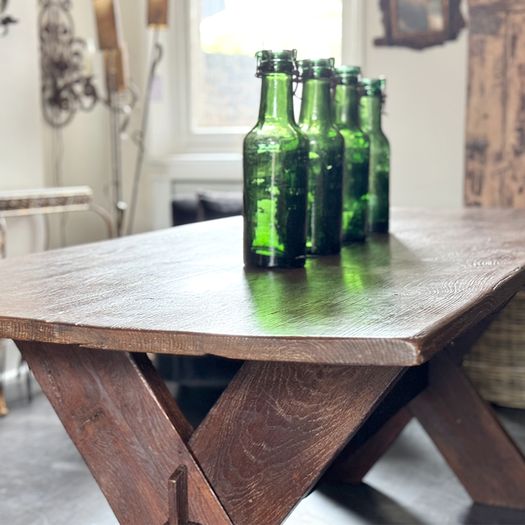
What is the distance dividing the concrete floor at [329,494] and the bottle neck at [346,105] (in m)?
0.88

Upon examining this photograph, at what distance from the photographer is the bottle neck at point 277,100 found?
1360 mm

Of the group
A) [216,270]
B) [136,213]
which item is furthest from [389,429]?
[136,213]

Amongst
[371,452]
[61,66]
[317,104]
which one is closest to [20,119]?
[61,66]

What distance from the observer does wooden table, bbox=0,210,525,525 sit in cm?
93

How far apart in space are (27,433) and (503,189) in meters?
2.16

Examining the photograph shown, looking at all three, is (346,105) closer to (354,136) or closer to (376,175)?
(354,136)

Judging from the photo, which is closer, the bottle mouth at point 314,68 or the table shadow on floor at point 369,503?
the bottle mouth at point 314,68

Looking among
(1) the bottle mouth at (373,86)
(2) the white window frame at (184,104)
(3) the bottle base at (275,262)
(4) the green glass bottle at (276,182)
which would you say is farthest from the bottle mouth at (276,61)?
(2) the white window frame at (184,104)

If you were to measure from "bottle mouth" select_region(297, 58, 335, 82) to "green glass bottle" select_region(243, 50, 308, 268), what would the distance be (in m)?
0.11

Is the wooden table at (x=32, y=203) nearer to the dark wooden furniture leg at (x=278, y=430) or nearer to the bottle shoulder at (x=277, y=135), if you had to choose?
the bottle shoulder at (x=277, y=135)

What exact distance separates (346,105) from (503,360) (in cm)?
141

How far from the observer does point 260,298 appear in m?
1.12

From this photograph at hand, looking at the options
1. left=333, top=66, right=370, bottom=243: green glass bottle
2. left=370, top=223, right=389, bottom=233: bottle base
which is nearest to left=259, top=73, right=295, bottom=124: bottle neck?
left=333, top=66, right=370, bottom=243: green glass bottle

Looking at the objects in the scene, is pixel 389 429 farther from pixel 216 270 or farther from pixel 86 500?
pixel 216 270
